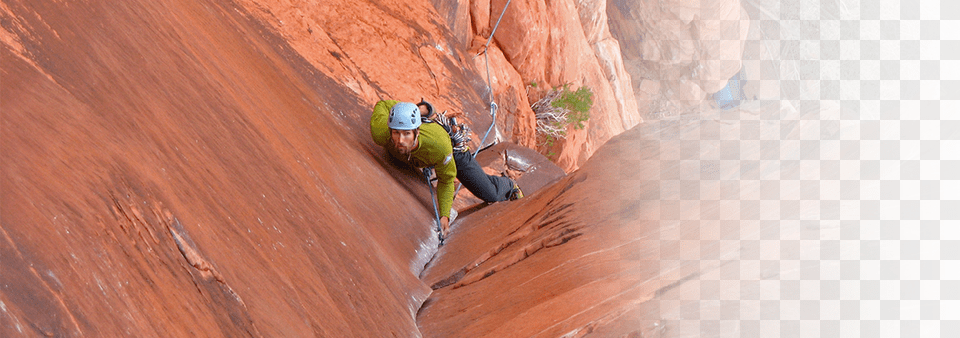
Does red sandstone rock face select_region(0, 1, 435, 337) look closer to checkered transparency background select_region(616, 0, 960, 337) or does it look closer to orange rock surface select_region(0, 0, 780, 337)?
orange rock surface select_region(0, 0, 780, 337)

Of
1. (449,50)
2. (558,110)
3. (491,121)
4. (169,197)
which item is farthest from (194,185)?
(558,110)

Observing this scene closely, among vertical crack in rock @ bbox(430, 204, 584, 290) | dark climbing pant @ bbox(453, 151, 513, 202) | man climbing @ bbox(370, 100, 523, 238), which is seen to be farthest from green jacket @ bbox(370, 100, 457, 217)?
vertical crack in rock @ bbox(430, 204, 584, 290)

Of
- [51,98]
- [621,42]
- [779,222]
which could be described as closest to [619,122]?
[621,42]

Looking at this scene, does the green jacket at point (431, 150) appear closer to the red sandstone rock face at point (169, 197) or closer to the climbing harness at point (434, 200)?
the climbing harness at point (434, 200)

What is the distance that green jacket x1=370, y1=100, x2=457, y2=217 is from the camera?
3.54m

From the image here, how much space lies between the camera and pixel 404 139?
3.42 metres

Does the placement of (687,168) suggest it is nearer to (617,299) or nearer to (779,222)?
(779,222)

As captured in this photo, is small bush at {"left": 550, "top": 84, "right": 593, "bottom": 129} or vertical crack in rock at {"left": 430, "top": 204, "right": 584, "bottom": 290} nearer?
vertical crack in rock at {"left": 430, "top": 204, "right": 584, "bottom": 290}

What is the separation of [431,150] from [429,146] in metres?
0.03

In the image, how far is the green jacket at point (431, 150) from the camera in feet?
11.6

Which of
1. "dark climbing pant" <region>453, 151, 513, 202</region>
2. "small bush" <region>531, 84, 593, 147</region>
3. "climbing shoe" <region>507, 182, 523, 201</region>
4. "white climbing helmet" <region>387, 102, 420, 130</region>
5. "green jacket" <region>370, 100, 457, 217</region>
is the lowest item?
"small bush" <region>531, 84, 593, 147</region>

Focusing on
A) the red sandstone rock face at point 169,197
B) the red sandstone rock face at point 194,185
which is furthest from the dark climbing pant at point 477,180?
the red sandstone rock face at point 169,197

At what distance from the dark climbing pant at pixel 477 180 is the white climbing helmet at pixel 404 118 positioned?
61 centimetres

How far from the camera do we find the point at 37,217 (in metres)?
1.30
